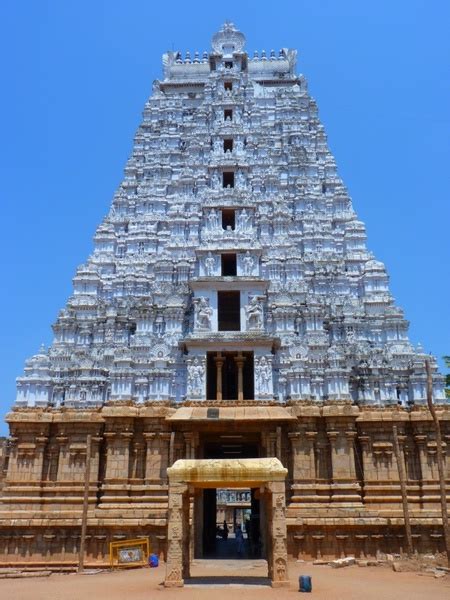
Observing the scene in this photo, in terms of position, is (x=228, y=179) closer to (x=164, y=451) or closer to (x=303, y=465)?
(x=164, y=451)

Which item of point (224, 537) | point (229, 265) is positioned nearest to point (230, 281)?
point (229, 265)

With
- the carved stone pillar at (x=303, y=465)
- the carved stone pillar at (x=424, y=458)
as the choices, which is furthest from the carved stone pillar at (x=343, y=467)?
the carved stone pillar at (x=424, y=458)

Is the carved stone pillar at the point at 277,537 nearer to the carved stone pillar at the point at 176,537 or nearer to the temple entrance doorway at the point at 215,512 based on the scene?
the carved stone pillar at the point at 176,537

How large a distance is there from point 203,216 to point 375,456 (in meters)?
16.0

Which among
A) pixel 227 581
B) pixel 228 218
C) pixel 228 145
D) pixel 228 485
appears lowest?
pixel 227 581

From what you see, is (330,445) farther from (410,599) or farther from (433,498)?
(410,599)

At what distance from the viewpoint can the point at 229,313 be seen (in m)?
33.1

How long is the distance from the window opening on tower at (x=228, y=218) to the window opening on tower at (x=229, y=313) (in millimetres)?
4259

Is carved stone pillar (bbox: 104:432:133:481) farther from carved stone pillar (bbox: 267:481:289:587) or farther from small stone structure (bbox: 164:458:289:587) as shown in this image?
carved stone pillar (bbox: 267:481:289:587)

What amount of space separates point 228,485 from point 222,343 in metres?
10.5

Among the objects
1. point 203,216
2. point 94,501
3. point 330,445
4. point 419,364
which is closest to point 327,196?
point 203,216

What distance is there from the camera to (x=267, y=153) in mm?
37219

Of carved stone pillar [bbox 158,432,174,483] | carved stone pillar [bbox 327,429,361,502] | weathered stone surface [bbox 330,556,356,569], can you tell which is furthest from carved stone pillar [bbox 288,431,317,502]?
carved stone pillar [bbox 158,432,174,483]

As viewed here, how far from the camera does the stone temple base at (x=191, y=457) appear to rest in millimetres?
24672
